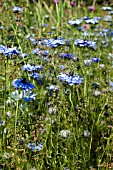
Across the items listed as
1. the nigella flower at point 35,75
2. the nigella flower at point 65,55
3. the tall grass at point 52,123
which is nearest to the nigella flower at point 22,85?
the tall grass at point 52,123

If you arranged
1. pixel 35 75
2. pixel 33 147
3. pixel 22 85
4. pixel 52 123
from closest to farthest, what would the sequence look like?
pixel 22 85 → pixel 33 147 → pixel 52 123 → pixel 35 75

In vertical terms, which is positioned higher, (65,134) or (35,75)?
(35,75)

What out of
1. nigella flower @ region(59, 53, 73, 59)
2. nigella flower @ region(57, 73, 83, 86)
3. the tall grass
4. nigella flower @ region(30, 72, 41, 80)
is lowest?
the tall grass

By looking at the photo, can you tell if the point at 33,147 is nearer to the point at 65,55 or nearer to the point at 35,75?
the point at 35,75

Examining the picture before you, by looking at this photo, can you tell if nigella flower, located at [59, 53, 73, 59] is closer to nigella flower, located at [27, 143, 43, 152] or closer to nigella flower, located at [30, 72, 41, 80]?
nigella flower, located at [30, 72, 41, 80]

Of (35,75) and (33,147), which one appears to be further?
(35,75)

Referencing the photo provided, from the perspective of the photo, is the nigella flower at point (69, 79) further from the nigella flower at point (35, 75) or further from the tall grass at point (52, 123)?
the nigella flower at point (35, 75)

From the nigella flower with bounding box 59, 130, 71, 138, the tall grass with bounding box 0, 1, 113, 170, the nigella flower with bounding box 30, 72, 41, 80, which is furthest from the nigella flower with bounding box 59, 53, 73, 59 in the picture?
the nigella flower with bounding box 59, 130, 71, 138

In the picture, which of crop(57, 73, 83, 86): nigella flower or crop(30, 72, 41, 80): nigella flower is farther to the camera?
crop(30, 72, 41, 80): nigella flower

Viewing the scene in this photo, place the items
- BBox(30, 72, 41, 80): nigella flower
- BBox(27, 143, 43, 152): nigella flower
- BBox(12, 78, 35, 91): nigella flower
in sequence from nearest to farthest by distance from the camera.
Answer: BBox(12, 78, 35, 91): nigella flower, BBox(27, 143, 43, 152): nigella flower, BBox(30, 72, 41, 80): nigella flower

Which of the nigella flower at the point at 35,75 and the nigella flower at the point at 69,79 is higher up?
the nigella flower at the point at 69,79

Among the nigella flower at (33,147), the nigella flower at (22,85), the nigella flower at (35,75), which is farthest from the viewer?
the nigella flower at (35,75)

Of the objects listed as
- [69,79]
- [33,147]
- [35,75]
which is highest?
[69,79]

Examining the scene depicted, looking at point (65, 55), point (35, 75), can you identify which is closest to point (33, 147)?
point (35, 75)
